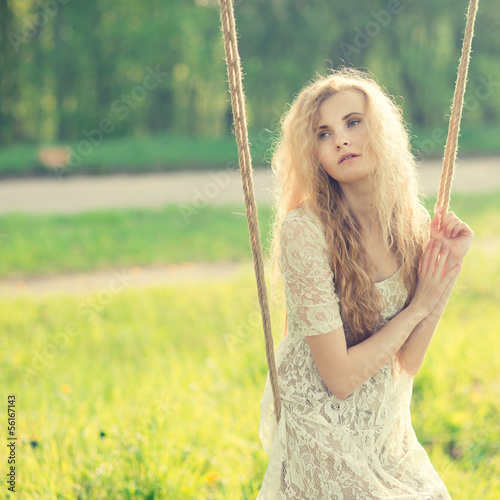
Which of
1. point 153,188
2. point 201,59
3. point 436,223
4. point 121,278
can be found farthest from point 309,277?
point 201,59

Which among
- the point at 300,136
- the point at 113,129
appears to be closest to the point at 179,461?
the point at 300,136

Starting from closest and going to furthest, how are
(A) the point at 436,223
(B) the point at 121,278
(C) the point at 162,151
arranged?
1. (A) the point at 436,223
2. (B) the point at 121,278
3. (C) the point at 162,151

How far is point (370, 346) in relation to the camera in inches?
55.3

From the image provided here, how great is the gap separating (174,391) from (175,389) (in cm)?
3

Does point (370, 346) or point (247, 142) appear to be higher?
point (247, 142)

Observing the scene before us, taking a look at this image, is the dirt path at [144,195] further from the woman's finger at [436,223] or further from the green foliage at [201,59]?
the woman's finger at [436,223]

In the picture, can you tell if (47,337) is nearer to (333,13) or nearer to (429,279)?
(429,279)

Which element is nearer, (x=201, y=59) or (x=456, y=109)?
(x=456, y=109)

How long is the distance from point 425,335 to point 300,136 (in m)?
0.60

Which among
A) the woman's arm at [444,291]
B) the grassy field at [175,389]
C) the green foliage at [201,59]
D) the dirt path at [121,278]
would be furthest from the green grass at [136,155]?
the woman's arm at [444,291]

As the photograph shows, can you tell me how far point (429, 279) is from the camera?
1.46 meters

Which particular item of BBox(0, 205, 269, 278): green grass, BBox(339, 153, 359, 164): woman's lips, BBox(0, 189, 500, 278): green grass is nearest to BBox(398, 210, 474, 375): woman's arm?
BBox(339, 153, 359, 164): woman's lips

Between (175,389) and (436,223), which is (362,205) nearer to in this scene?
(436,223)

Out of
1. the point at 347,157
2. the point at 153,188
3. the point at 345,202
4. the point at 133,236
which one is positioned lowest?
the point at 133,236
